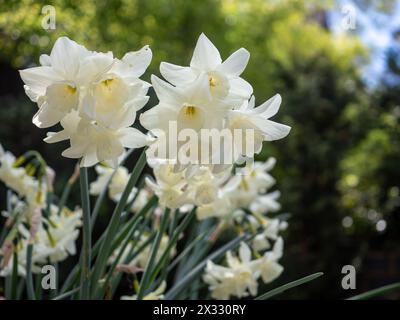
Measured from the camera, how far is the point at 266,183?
4.23 feet

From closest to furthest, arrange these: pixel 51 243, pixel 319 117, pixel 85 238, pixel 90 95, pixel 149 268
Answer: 1. pixel 90 95
2. pixel 85 238
3. pixel 149 268
4. pixel 51 243
5. pixel 319 117

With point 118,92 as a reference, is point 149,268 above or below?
below

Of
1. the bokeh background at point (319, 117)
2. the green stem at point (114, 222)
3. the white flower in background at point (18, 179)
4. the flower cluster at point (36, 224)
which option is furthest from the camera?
the bokeh background at point (319, 117)

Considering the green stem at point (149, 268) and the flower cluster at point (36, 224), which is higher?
the flower cluster at point (36, 224)

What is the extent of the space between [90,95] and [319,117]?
16.0 ft

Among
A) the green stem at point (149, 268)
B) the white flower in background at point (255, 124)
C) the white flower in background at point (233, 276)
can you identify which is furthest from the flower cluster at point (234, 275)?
the white flower in background at point (255, 124)

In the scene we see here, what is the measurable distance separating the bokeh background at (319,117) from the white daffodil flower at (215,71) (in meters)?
3.44

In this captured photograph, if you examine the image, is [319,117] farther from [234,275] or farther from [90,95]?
[90,95]

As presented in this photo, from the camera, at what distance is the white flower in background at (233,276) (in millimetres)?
1133

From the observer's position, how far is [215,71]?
2.25 feet

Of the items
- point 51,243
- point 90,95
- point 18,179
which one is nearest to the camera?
Result: point 90,95

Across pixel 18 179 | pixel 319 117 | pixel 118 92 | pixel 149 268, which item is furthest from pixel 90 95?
pixel 319 117

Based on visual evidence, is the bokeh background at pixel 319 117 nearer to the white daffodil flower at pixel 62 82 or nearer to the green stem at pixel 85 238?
the green stem at pixel 85 238
